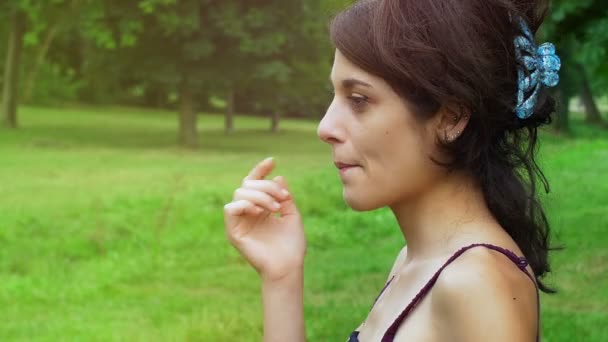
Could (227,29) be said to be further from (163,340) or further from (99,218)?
(163,340)

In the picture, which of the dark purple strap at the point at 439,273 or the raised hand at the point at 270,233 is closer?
the dark purple strap at the point at 439,273

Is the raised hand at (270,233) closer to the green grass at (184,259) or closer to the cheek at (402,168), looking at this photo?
the cheek at (402,168)

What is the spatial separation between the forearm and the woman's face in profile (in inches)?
16.5

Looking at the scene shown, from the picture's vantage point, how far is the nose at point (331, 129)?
7.00 feet

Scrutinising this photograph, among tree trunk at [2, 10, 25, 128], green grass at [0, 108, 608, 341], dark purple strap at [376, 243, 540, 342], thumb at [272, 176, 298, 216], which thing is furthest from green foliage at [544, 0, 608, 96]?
tree trunk at [2, 10, 25, 128]

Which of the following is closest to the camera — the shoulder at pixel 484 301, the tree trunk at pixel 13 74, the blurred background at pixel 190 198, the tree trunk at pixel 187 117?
the shoulder at pixel 484 301

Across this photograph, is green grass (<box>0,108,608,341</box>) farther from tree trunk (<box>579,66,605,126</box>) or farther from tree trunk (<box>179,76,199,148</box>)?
tree trunk (<box>579,66,605,126</box>)

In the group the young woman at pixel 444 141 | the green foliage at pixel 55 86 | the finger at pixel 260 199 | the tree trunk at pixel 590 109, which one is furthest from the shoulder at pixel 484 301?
the tree trunk at pixel 590 109

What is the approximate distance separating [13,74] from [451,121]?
108 ft

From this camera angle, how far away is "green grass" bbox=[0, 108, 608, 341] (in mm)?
6344

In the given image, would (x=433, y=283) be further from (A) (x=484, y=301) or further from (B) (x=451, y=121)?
(B) (x=451, y=121)

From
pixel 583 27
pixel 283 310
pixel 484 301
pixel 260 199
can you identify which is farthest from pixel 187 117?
pixel 484 301

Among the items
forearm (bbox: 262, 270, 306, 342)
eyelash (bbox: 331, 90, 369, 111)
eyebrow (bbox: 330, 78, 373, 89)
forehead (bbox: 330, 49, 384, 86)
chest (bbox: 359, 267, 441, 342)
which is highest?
forehead (bbox: 330, 49, 384, 86)

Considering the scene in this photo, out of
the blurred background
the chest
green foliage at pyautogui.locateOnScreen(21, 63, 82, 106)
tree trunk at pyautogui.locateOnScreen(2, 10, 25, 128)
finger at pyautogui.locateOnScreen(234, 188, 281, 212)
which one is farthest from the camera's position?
green foliage at pyautogui.locateOnScreen(21, 63, 82, 106)
